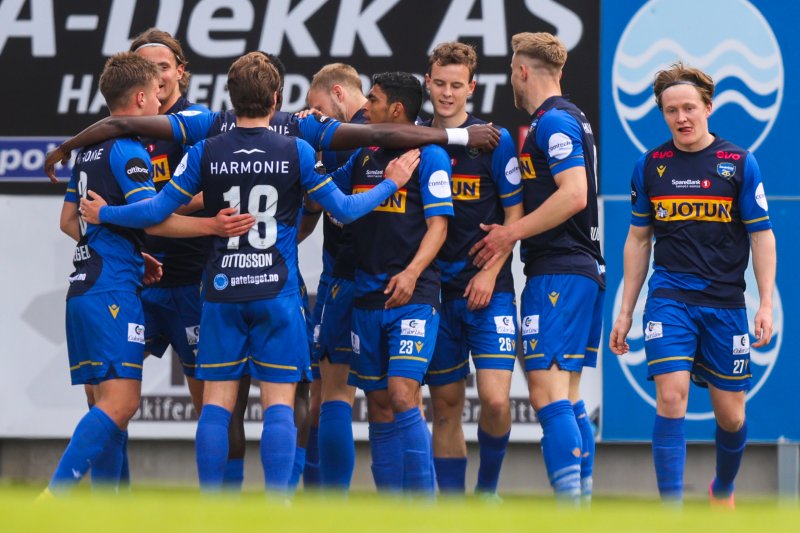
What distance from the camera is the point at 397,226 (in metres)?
6.13

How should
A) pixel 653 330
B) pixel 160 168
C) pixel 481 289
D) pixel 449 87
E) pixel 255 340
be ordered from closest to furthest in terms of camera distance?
1. pixel 255 340
2. pixel 481 289
3. pixel 449 87
4. pixel 653 330
5. pixel 160 168

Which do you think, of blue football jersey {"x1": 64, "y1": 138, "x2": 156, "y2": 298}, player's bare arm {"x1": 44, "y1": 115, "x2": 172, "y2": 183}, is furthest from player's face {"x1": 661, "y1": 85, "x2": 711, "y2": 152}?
blue football jersey {"x1": 64, "y1": 138, "x2": 156, "y2": 298}

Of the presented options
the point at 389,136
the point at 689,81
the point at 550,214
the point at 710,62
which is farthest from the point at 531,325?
the point at 710,62

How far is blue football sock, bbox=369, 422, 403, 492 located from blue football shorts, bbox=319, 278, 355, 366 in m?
0.42

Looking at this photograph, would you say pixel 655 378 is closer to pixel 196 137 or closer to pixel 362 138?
pixel 362 138

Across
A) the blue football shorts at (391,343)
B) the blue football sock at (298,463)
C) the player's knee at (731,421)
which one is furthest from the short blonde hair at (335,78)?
the player's knee at (731,421)

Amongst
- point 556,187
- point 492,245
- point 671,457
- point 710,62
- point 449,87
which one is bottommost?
point 671,457

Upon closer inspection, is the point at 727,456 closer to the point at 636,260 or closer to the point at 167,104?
the point at 636,260

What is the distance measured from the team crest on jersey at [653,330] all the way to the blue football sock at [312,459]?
1.81m

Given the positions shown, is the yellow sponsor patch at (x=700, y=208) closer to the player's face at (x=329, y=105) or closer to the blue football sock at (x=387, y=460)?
the blue football sock at (x=387, y=460)

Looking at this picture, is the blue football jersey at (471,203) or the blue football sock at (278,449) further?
the blue football jersey at (471,203)

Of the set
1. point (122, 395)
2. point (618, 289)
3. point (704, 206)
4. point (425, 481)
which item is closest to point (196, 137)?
point (122, 395)

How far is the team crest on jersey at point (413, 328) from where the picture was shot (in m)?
5.96

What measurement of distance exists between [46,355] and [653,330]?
419 cm
